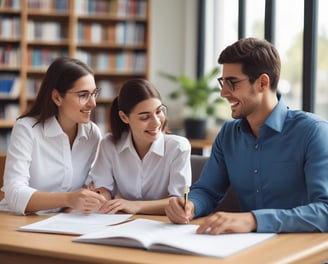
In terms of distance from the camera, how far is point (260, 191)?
91.7 inches

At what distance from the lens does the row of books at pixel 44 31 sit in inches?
284

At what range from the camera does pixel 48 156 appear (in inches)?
107

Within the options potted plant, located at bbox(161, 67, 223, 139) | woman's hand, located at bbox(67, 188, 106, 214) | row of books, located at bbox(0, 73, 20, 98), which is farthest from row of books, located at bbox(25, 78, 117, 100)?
woman's hand, located at bbox(67, 188, 106, 214)

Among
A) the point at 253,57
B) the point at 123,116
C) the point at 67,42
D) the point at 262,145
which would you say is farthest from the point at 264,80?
the point at 67,42

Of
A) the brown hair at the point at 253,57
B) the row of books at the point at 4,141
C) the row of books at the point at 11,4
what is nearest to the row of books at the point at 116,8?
the row of books at the point at 11,4

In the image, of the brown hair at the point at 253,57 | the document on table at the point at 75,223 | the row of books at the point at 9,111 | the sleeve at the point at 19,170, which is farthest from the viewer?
the row of books at the point at 9,111

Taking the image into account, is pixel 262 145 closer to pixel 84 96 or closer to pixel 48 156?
pixel 84 96

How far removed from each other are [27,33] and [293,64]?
2963 mm

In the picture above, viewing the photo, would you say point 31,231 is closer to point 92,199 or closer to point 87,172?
point 92,199

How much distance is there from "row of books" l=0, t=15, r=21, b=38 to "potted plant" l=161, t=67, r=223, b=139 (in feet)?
5.66

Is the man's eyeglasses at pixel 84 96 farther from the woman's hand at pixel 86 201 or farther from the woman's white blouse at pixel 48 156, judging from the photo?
the woman's hand at pixel 86 201

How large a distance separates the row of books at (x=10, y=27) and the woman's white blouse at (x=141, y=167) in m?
4.75

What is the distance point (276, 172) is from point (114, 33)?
5342 millimetres

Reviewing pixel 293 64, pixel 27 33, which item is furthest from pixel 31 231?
pixel 27 33
